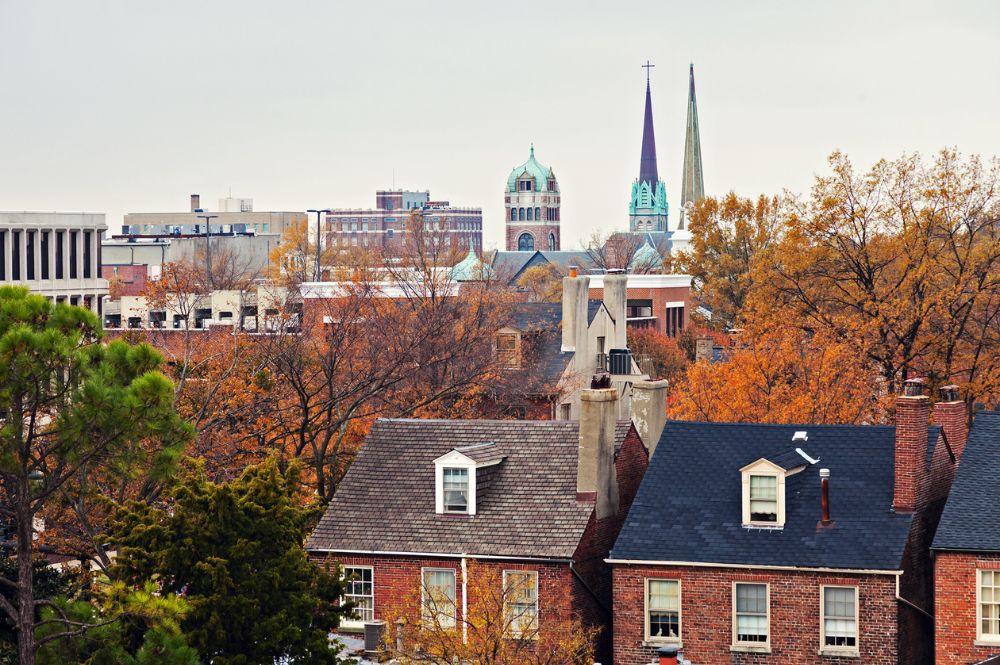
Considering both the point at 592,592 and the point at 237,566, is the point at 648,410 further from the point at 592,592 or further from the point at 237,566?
the point at 237,566

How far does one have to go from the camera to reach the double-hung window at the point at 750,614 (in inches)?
1294

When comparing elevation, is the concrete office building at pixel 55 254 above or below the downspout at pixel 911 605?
above

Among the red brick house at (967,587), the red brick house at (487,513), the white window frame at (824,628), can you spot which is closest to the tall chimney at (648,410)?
the red brick house at (487,513)

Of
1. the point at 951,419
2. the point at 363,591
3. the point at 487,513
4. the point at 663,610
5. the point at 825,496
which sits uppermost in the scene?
the point at 951,419

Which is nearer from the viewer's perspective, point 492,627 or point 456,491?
point 492,627

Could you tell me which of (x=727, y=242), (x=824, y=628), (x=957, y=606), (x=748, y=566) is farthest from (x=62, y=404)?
(x=727, y=242)

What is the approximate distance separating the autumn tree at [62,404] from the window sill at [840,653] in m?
13.0

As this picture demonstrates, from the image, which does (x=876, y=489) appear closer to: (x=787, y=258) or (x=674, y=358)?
(x=787, y=258)

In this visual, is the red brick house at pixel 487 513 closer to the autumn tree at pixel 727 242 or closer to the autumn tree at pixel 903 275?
the autumn tree at pixel 903 275

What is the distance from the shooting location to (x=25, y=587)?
2630 centimetres

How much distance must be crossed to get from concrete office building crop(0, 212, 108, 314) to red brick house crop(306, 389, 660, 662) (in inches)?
3318

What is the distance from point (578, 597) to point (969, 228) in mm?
30711

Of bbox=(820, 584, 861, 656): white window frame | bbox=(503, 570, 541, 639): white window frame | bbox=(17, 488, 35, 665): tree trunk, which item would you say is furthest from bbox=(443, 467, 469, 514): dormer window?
bbox=(17, 488, 35, 665): tree trunk

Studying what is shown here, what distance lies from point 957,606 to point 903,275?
93.8 feet
